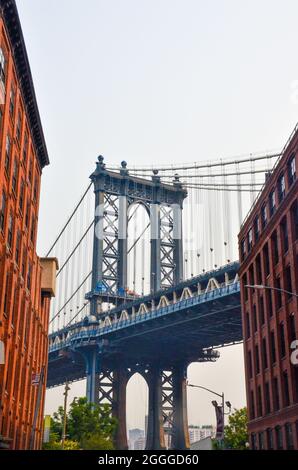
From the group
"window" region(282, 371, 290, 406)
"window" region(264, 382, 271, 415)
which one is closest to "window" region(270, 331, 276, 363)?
"window" region(264, 382, 271, 415)

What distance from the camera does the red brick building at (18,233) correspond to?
157 ft

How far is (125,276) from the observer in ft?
430

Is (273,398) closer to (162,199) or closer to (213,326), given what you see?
(213,326)

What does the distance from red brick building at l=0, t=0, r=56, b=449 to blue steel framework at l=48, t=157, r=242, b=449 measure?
3849cm

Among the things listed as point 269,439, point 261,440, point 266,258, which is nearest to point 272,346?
point 269,439

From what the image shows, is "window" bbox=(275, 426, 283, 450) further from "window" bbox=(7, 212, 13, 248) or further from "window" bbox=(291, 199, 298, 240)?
"window" bbox=(7, 212, 13, 248)

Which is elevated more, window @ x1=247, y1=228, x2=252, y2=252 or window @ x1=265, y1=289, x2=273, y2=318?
window @ x1=247, y1=228, x2=252, y2=252

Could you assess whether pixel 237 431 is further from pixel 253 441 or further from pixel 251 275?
pixel 251 275

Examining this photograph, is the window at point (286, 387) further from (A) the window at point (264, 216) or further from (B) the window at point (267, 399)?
(A) the window at point (264, 216)

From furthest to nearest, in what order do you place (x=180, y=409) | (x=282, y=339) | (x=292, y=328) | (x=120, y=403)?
1. (x=180, y=409)
2. (x=120, y=403)
3. (x=282, y=339)
4. (x=292, y=328)

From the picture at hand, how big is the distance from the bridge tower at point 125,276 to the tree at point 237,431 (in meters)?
42.6

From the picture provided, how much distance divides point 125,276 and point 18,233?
76663 millimetres

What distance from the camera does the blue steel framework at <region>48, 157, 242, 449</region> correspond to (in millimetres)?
106562
